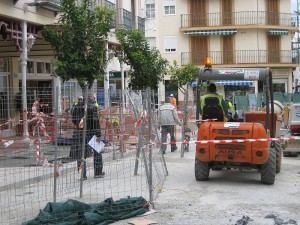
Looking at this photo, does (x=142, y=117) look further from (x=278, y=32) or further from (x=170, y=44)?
(x=278, y=32)

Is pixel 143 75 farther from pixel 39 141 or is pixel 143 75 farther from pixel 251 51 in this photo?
pixel 251 51

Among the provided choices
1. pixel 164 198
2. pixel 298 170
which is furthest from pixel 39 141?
pixel 298 170

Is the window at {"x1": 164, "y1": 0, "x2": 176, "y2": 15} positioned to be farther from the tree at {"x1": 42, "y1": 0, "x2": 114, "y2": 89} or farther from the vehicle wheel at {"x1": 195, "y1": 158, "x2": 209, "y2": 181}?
the vehicle wheel at {"x1": 195, "y1": 158, "x2": 209, "y2": 181}

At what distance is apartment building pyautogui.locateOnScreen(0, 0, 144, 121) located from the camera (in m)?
11.7

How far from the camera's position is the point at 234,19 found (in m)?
42.1

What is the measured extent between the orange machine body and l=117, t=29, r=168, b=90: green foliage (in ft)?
33.5

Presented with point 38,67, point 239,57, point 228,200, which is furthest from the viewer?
point 239,57

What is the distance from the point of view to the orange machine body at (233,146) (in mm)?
8914

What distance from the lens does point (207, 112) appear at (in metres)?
9.91

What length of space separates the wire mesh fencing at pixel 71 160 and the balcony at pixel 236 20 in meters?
32.3

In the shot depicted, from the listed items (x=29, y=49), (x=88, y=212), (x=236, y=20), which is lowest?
(x=88, y=212)

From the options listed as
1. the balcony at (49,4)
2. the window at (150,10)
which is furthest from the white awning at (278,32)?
the balcony at (49,4)

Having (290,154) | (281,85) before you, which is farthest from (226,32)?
(290,154)

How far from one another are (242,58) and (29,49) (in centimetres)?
2862
